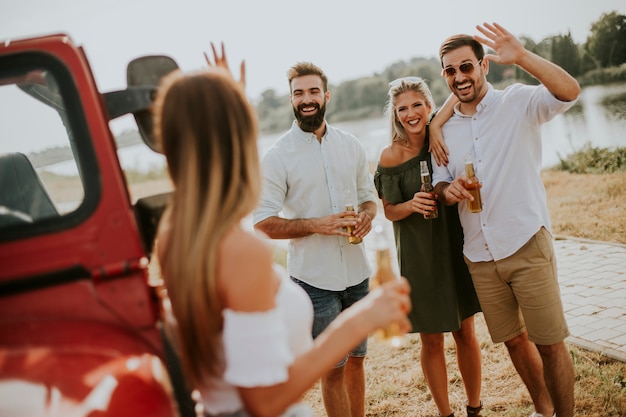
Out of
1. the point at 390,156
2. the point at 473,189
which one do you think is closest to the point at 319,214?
the point at 390,156

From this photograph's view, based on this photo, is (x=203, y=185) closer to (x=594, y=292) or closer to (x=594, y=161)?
(x=594, y=292)

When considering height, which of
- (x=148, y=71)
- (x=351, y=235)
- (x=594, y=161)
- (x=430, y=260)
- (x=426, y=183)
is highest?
(x=148, y=71)

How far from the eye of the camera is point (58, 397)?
1.50 meters

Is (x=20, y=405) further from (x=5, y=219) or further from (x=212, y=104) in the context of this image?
(x=212, y=104)

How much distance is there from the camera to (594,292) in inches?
232

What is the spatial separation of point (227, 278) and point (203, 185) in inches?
11.6

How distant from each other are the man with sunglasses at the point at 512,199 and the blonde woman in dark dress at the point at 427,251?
179 millimetres

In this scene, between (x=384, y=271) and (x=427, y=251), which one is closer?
(x=384, y=271)

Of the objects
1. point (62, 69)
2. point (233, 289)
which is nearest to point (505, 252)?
point (233, 289)

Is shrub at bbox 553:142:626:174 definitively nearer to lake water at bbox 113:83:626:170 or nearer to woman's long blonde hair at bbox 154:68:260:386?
lake water at bbox 113:83:626:170

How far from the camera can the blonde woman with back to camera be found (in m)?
1.57

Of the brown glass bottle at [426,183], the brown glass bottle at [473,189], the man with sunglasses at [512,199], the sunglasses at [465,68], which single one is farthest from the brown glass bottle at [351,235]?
the sunglasses at [465,68]

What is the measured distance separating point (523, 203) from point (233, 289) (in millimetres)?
2580

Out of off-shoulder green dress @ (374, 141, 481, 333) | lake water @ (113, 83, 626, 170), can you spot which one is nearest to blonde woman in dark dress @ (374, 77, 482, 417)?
off-shoulder green dress @ (374, 141, 481, 333)
